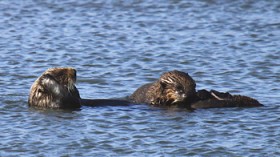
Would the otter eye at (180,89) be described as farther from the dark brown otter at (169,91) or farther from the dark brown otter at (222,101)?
the dark brown otter at (222,101)

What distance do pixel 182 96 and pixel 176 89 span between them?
11cm

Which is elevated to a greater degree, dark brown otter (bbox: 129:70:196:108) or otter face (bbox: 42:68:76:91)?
otter face (bbox: 42:68:76:91)

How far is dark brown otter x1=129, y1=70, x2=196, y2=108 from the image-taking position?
34.3 feet

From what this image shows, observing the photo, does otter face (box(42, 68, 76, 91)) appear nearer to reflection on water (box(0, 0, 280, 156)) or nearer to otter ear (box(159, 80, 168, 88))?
reflection on water (box(0, 0, 280, 156))

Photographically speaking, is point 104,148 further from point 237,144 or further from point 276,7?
point 276,7

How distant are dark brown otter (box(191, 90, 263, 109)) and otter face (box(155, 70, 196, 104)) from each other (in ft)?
0.42

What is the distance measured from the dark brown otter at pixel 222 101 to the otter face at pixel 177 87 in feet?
0.42

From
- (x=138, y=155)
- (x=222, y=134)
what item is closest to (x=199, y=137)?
(x=222, y=134)

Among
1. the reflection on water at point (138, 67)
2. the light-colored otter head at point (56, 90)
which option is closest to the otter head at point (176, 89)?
the reflection on water at point (138, 67)

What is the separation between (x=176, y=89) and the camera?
413 inches

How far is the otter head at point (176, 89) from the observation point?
10.5 metres

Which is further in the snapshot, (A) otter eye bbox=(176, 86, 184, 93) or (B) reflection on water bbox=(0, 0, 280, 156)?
(A) otter eye bbox=(176, 86, 184, 93)

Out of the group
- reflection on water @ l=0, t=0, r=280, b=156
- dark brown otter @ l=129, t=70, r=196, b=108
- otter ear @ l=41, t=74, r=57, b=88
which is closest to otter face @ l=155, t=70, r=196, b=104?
dark brown otter @ l=129, t=70, r=196, b=108

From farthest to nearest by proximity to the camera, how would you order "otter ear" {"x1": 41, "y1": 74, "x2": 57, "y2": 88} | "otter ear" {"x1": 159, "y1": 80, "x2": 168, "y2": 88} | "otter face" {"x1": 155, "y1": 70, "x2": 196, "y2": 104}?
"otter ear" {"x1": 159, "y1": 80, "x2": 168, "y2": 88} < "otter face" {"x1": 155, "y1": 70, "x2": 196, "y2": 104} < "otter ear" {"x1": 41, "y1": 74, "x2": 57, "y2": 88}
